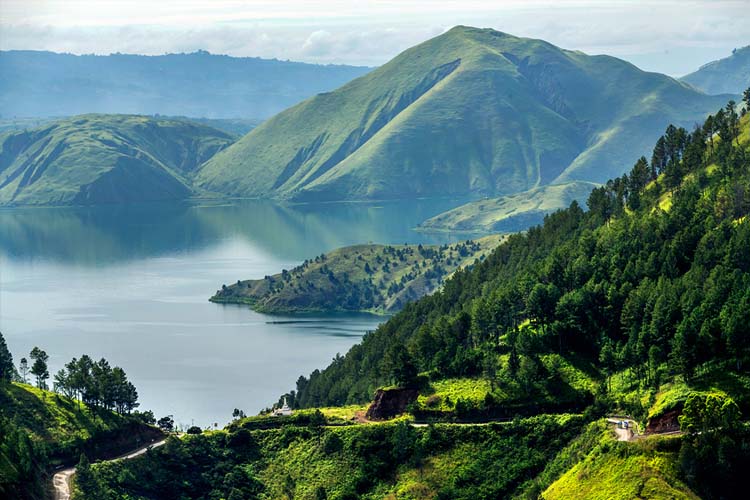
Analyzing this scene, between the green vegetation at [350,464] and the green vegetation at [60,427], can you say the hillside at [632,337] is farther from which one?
the green vegetation at [60,427]

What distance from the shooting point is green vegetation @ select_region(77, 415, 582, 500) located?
427 ft

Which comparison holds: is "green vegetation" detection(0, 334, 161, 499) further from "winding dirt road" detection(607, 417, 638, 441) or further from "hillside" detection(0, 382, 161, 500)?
"winding dirt road" detection(607, 417, 638, 441)

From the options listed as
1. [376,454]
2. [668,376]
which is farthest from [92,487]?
[668,376]

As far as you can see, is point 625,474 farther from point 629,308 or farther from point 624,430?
point 629,308

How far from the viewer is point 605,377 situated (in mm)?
142375

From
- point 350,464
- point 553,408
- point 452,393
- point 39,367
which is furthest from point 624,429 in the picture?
point 39,367

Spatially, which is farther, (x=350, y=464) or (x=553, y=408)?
(x=553, y=408)

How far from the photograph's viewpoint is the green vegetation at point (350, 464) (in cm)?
13000

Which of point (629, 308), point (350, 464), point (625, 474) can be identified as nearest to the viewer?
point (625, 474)

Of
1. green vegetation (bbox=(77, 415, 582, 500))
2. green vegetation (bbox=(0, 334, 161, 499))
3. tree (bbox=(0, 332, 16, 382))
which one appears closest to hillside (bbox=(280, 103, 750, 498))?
green vegetation (bbox=(77, 415, 582, 500))

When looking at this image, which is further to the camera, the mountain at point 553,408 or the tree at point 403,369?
the tree at point 403,369

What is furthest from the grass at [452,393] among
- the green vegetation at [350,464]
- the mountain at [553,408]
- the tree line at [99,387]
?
the tree line at [99,387]

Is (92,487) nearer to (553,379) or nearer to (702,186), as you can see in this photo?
(553,379)

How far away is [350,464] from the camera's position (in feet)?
454
